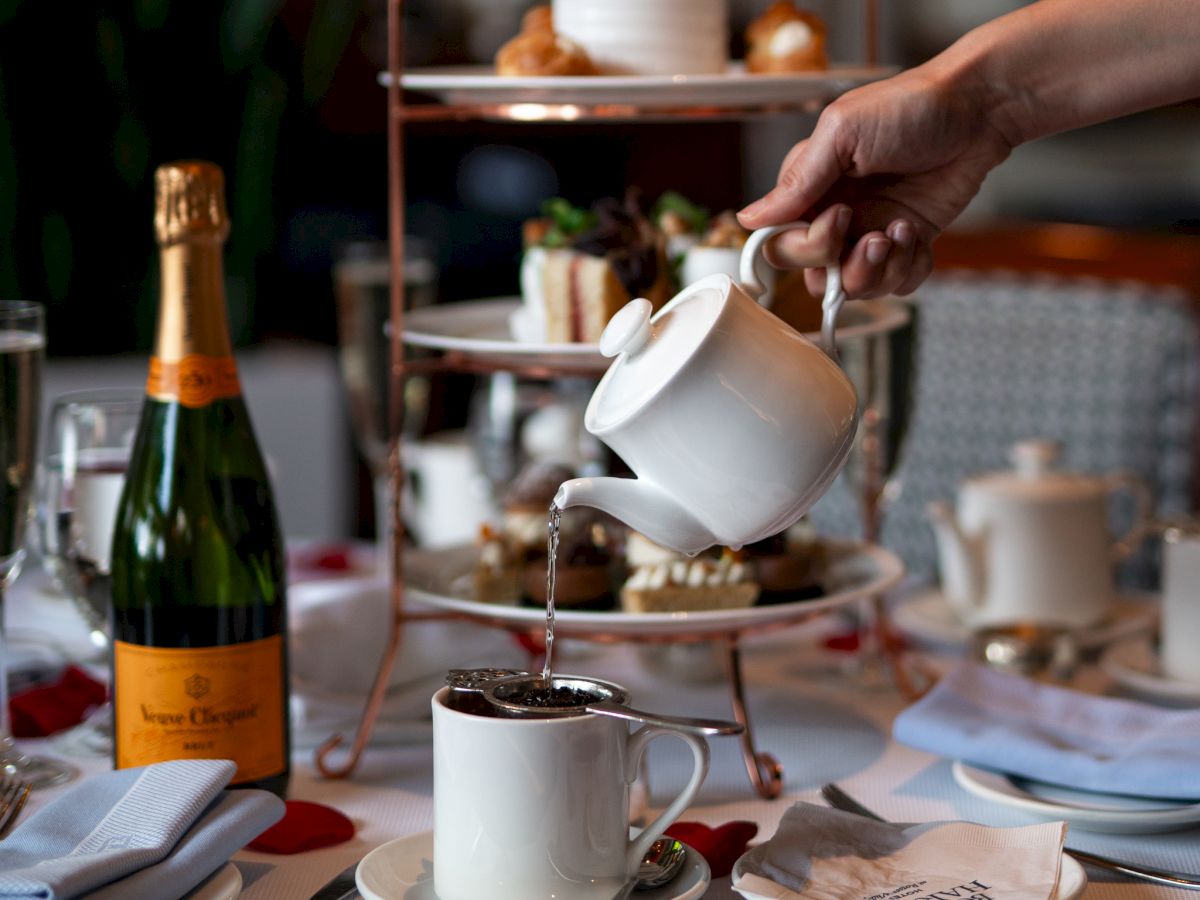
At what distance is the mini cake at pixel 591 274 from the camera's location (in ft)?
3.46

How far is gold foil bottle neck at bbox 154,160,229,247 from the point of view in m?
0.91

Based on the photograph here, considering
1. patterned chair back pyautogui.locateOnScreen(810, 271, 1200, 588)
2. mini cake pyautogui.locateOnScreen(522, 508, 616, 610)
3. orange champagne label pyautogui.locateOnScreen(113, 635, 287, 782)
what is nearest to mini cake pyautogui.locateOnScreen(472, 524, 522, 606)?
mini cake pyautogui.locateOnScreen(522, 508, 616, 610)

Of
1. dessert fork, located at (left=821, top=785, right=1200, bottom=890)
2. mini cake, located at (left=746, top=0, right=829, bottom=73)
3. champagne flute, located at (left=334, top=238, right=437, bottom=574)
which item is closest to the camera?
dessert fork, located at (left=821, top=785, right=1200, bottom=890)

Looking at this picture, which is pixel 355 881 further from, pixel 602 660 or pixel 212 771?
pixel 602 660

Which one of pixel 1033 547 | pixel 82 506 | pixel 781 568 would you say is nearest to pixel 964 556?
pixel 1033 547

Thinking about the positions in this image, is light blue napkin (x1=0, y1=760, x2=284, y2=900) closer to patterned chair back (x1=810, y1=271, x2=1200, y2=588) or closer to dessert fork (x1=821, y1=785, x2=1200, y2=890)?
dessert fork (x1=821, y1=785, x2=1200, y2=890)

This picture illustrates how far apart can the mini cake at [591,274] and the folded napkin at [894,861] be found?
404 mm

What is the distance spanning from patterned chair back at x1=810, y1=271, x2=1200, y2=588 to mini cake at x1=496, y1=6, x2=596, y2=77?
1155mm

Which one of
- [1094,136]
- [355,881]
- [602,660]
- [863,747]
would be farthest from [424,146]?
[355,881]

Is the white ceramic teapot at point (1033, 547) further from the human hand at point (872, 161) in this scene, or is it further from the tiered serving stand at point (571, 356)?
the human hand at point (872, 161)

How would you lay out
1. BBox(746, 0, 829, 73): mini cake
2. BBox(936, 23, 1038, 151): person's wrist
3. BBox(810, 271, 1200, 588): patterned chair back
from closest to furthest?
BBox(936, 23, 1038, 151): person's wrist
BBox(746, 0, 829, 73): mini cake
BBox(810, 271, 1200, 588): patterned chair back

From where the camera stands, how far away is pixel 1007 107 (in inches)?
36.8

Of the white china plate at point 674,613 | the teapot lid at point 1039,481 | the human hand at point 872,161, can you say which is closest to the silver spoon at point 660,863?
the white china plate at point 674,613

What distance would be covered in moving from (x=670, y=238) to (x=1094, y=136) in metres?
3.62
